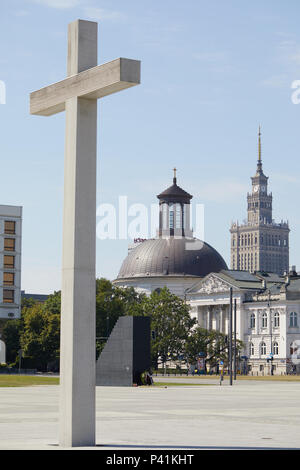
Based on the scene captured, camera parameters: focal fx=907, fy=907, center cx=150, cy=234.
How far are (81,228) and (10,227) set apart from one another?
108094 millimetres

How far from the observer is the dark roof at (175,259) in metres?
190

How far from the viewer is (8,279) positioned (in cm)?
12438

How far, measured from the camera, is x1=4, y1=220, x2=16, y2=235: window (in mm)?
123000

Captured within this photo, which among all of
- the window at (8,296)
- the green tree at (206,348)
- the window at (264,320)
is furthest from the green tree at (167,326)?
the window at (264,320)

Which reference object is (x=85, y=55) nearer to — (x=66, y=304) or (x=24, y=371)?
(x=66, y=304)

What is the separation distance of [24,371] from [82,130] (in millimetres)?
97765

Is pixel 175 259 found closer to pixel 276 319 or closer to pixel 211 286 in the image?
pixel 211 286

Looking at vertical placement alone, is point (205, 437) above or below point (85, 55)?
below

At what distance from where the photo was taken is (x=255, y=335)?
6407 inches

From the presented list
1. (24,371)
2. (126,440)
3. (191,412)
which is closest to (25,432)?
(126,440)

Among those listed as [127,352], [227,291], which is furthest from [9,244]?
[127,352]

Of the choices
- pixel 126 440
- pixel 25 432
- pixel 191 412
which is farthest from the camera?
pixel 191 412

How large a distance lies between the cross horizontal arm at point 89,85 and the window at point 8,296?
10773cm
